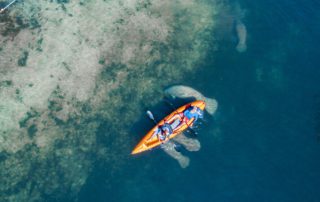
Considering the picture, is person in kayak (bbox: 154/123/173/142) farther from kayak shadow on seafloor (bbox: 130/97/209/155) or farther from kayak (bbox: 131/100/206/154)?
kayak shadow on seafloor (bbox: 130/97/209/155)

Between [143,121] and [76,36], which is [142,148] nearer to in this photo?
[143,121]

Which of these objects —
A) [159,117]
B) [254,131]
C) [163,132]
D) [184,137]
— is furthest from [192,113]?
[254,131]

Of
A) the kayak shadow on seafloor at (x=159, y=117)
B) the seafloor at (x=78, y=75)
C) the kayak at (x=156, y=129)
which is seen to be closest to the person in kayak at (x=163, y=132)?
the kayak at (x=156, y=129)

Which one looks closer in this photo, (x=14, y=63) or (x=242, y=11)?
(x=14, y=63)

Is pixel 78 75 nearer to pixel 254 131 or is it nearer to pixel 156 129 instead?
pixel 156 129

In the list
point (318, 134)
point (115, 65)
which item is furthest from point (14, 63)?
point (318, 134)

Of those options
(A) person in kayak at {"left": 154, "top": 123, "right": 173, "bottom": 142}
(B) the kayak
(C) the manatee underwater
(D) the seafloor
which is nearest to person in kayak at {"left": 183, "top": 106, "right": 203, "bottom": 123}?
(B) the kayak
